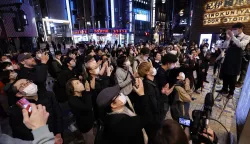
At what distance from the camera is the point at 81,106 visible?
7.25 ft

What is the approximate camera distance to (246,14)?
26.3 ft

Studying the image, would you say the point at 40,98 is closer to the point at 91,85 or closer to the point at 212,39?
the point at 91,85

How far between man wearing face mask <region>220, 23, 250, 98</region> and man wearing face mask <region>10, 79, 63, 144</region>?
4002 mm

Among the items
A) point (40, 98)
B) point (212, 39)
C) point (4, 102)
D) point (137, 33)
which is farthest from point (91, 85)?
point (137, 33)

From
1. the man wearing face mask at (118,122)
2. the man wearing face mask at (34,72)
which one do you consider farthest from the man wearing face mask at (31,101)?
the man wearing face mask at (118,122)

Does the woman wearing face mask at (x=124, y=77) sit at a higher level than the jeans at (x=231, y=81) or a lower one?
higher

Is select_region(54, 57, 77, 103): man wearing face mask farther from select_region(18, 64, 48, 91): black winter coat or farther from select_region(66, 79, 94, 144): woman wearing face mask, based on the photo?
select_region(66, 79, 94, 144): woman wearing face mask

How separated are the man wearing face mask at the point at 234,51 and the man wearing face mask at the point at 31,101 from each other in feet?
13.1

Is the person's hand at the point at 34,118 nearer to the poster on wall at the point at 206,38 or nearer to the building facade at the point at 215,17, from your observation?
the building facade at the point at 215,17

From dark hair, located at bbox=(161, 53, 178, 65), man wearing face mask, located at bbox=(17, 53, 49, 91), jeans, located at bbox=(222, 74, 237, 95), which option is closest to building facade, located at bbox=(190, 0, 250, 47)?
jeans, located at bbox=(222, 74, 237, 95)

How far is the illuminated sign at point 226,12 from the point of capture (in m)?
8.06

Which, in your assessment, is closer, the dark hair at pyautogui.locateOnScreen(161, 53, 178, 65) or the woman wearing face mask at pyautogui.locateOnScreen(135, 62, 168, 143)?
the woman wearing face mask at pyautogui.locateOnScreen(135, 62, 168, 143)

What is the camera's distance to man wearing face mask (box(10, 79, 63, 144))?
1810 millimetres

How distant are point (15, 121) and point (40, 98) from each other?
443 mm
